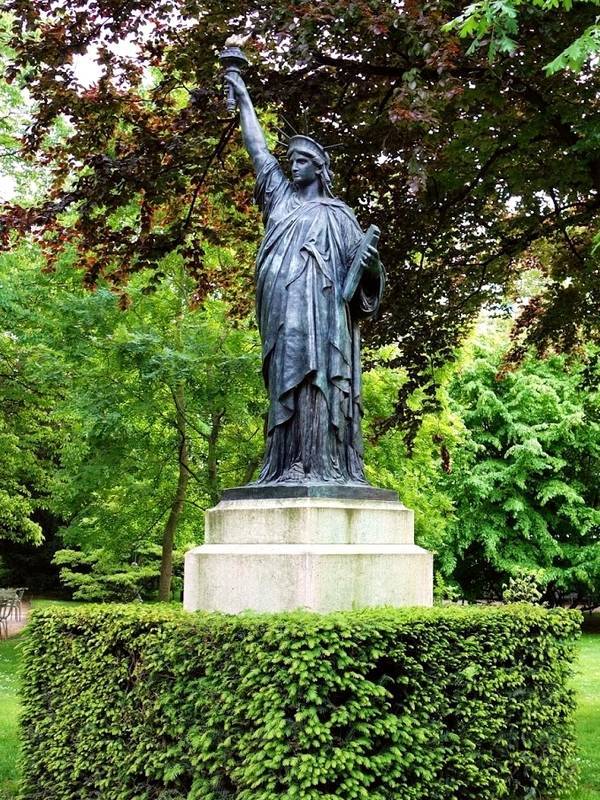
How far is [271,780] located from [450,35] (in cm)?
633

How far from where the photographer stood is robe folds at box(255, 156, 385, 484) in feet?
19.3

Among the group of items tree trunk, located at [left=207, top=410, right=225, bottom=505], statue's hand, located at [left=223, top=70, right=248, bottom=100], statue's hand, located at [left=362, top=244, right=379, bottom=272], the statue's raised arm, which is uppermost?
statue's hand, located at [left=223, top=70, right=248, bottom=100]

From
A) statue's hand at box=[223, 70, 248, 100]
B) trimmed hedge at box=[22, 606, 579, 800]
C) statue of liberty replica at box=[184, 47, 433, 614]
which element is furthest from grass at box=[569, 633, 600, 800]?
statue's hand at box=[223, 70, 248, 100]

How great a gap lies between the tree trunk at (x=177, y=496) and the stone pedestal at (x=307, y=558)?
21.4ft

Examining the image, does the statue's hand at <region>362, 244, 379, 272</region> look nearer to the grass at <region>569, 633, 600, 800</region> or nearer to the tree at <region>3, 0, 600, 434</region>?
the tree at <region>3, 0, 600, 434</region>

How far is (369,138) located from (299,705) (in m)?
7.16

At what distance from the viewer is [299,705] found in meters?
4.46

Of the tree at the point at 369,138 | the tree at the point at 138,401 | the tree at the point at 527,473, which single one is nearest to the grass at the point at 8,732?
the tree at the point at 138,401

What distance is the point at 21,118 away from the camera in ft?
59.9

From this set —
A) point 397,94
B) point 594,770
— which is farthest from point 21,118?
point 594,770

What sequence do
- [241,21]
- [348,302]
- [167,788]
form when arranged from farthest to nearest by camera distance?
1. [241,21]
2. [348,302]
3. [167,788]

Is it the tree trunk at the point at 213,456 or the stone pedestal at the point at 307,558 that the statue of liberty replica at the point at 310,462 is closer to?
the stone pedestal at the point at 307,558

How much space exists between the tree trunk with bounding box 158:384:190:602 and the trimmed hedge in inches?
238

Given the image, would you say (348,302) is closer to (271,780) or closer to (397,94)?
(397,94)
